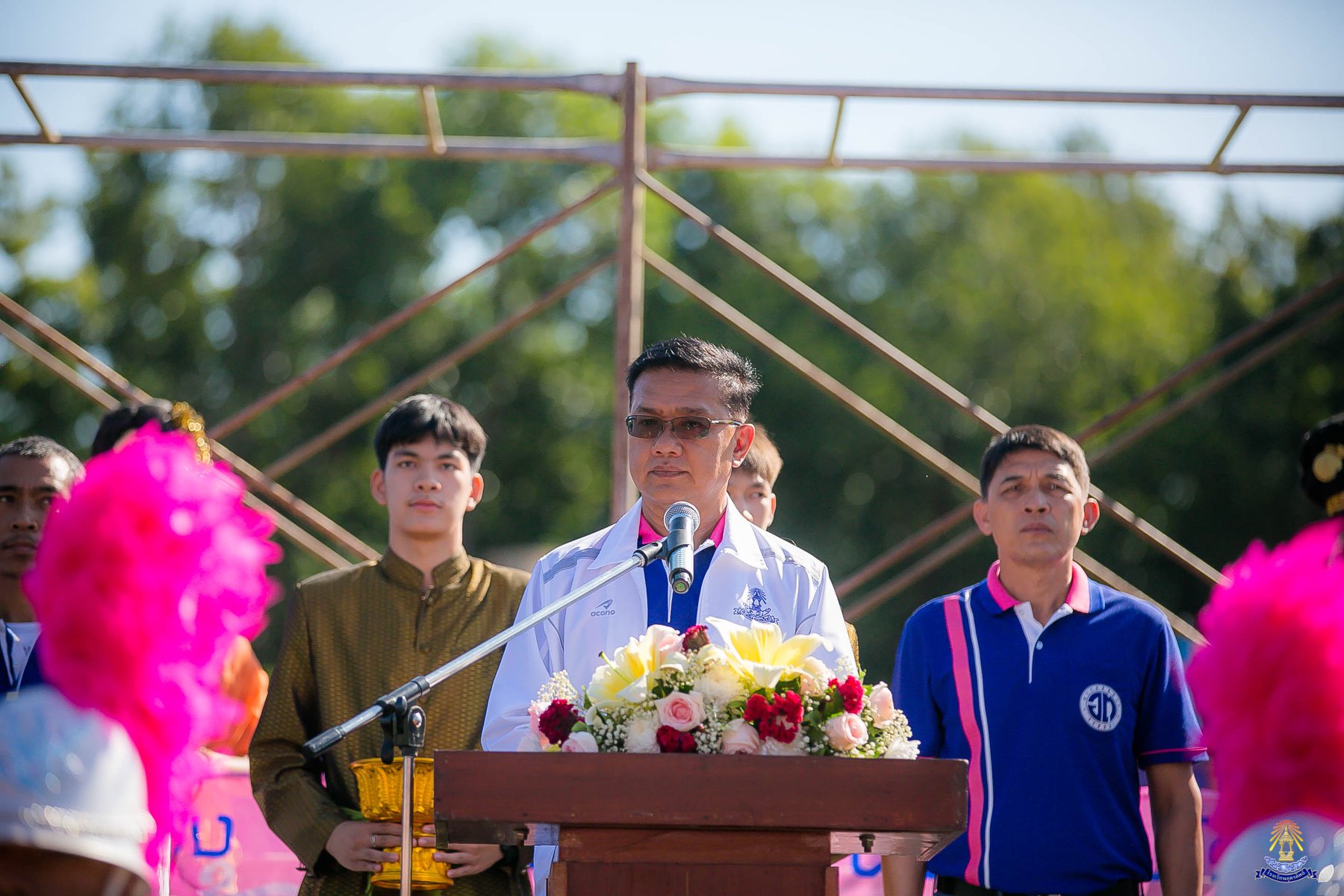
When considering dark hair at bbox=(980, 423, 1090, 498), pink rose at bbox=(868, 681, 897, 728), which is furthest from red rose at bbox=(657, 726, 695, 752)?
dark hair at bbox=(980, 423, 1090, 498)

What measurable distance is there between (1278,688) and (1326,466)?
1977 mm

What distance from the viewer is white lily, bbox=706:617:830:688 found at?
119 inches

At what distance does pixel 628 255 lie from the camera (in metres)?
6.25

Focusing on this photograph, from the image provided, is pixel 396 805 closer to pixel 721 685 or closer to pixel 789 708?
pixel 721 685

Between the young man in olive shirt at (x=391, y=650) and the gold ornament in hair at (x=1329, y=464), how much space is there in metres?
2.47

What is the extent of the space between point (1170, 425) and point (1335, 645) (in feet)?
68.5

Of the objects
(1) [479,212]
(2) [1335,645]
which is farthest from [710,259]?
(2) [1335,645]

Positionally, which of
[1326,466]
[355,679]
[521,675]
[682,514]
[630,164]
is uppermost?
[630,164]

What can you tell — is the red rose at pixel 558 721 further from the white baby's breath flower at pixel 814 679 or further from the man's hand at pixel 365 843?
the man's hand at pixel 365 843

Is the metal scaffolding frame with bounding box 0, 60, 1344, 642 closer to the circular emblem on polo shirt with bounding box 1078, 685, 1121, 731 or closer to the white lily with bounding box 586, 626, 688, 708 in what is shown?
the circular emblem on polo shirt with bounding box 1078, 685, 1121, 731

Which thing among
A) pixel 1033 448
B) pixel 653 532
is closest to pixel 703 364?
pixel 653 532

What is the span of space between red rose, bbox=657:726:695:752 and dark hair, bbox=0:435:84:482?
2.51 m

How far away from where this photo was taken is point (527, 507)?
81.1ft

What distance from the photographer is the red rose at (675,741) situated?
2.89m
